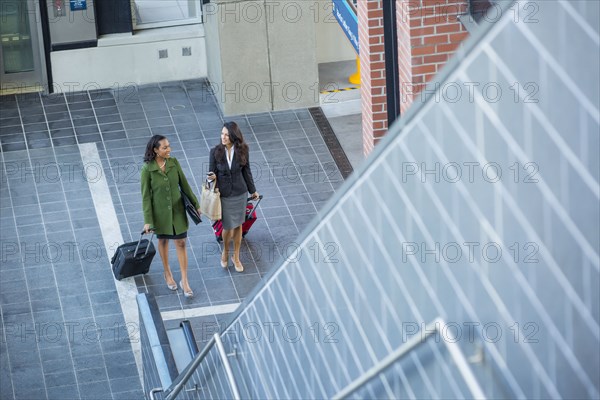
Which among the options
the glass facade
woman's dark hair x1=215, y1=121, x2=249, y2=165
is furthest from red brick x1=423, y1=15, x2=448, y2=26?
the glass facade

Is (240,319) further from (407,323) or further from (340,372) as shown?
(407,323)

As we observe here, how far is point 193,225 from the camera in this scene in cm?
1377

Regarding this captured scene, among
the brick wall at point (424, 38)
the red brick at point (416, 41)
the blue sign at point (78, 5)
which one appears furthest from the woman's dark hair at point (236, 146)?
the blue sign at point (78, 5)

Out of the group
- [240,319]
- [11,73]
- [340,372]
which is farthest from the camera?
[11,73]

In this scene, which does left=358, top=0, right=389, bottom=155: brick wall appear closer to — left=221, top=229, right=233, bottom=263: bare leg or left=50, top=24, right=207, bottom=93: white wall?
left=221, top=229, right=233, bottom=263: bare leg

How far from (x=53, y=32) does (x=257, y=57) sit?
9.71ft

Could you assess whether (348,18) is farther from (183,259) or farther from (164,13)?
(164,13)

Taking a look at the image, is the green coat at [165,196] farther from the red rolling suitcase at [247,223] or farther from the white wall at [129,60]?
the white wall at [129,60]

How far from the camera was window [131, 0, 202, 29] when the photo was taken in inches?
687

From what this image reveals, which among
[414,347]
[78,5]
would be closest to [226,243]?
[78,5]

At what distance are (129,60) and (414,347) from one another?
14.2 m

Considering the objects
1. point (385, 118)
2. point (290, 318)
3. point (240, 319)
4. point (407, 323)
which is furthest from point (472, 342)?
point (385, 118)

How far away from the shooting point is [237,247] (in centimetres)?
1247

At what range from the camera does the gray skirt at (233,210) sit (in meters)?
11.9
